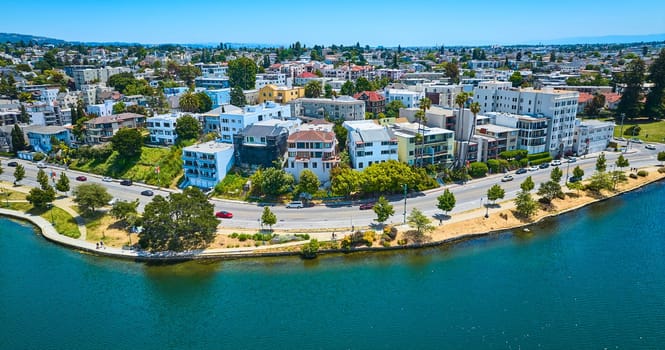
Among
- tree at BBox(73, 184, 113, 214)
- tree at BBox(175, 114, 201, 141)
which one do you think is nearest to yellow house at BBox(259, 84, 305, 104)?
tree at BBox(175, 114, 201, 141)

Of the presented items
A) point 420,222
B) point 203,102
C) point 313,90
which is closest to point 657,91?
point 313,90

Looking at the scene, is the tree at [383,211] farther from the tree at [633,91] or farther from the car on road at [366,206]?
the tree at [633,91]

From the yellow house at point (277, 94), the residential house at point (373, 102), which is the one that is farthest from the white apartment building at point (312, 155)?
the yellow house at point (277, 94)

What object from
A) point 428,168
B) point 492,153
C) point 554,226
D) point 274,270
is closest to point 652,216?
point 554,226

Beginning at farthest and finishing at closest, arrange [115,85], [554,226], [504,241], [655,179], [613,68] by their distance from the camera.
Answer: [613,68] → [115,85] → [655,179] → [554,226] → [504,241]

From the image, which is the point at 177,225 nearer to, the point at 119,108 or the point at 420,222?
the point at 420,222

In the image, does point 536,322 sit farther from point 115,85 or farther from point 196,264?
point 115,85

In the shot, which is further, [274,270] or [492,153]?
[492,153]
